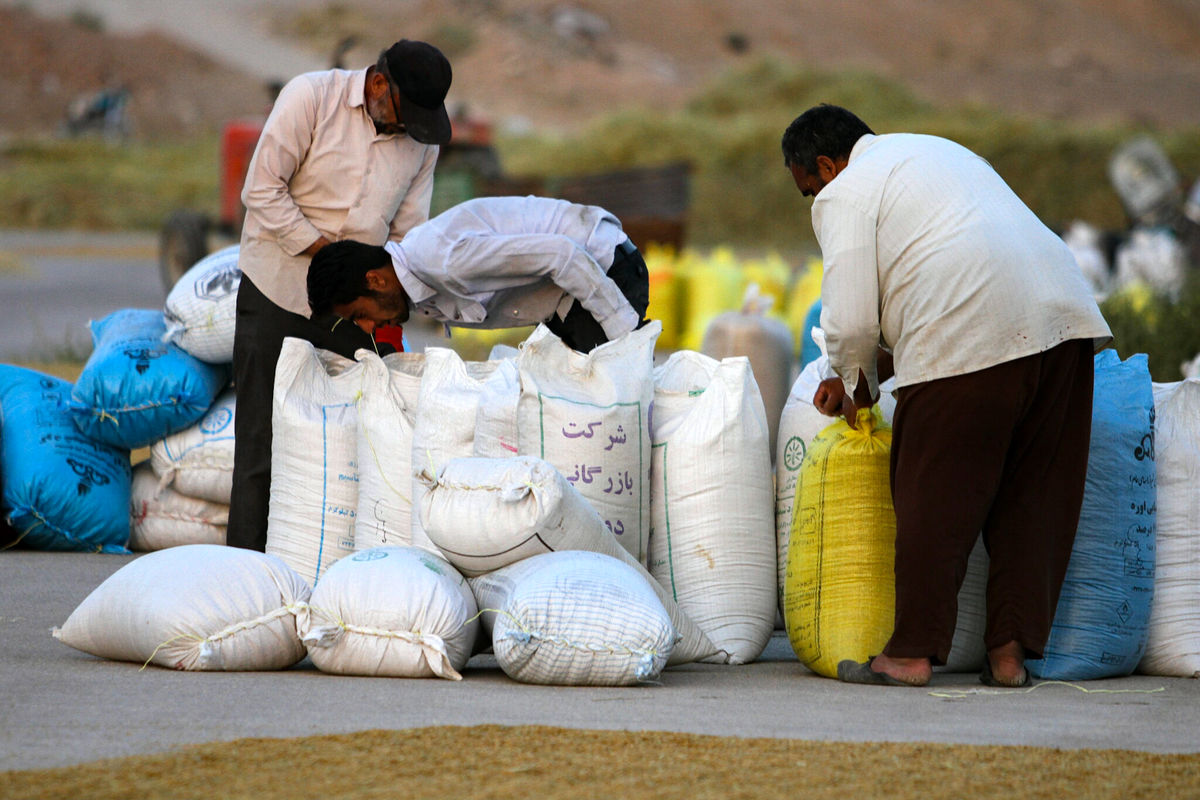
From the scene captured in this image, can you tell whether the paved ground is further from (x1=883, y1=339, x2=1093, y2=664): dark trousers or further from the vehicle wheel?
the vehicle wheel

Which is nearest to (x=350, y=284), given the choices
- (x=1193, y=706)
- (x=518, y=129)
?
(x=1193, y=706)

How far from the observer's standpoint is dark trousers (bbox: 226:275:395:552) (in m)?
4.47

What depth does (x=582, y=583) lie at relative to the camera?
321 cm

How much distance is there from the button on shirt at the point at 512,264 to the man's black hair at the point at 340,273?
7 cm

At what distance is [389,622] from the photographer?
10.6ft

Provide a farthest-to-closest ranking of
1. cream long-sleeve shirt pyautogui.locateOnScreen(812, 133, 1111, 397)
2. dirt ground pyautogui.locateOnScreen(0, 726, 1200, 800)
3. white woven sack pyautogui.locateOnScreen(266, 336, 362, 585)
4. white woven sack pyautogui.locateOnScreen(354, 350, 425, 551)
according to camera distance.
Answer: white woven sack pyautogui.locateOnScreen(266, 336, 362, 585) < white woven sack pyautogui.locateOnScreen(354, 350, 425, 551) < cream long-sleeve shirt pyautogui.locateOnScreen(812, 133, 1111, 397) < dirt ground pyautogui.locateOnScreen(0, 726, 1200, 800)

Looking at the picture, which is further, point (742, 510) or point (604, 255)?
point (604, 255)

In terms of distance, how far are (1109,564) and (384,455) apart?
6.24ft

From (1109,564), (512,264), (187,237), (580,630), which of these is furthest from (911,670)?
(187,237)

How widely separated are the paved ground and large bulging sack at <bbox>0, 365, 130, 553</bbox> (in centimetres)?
145

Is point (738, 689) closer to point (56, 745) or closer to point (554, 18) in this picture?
point (56, 745)

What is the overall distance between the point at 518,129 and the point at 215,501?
100 ft

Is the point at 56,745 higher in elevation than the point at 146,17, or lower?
lower

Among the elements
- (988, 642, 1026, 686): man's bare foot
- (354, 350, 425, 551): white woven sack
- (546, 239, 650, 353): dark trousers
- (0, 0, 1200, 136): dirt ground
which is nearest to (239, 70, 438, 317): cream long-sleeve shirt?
(354, 350, 425, 551): white woven sack
